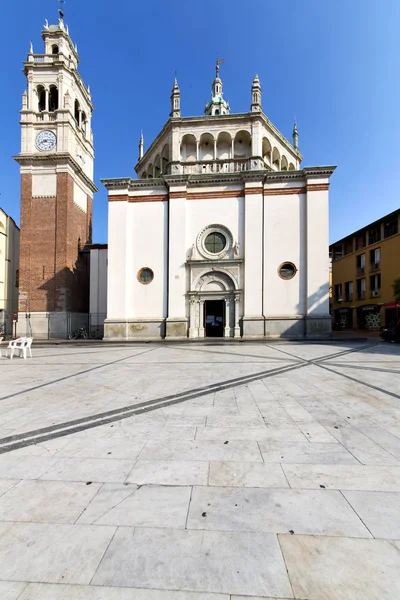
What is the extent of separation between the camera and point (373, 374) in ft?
Answer: 26.4

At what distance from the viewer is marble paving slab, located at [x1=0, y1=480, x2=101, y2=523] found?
7.95 feet

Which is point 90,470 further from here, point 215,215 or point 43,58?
point 43,58

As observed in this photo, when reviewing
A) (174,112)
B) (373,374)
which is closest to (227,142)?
(174,112)

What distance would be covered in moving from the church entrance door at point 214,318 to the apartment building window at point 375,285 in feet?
69.4

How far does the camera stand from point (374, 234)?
3375 cm

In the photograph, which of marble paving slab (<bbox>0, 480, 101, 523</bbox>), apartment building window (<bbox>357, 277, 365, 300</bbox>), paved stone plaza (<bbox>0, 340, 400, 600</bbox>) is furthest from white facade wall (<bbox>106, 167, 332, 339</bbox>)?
apartment building window (<bbox>357, 277, 365, 300</bbox>)

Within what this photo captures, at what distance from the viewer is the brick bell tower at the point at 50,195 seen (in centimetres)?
2347

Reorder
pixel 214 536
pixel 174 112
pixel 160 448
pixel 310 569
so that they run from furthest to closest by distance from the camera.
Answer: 1. pixel 174 112
2. pixel 160 448
3. pixel 214 536
4. pixel 310 569

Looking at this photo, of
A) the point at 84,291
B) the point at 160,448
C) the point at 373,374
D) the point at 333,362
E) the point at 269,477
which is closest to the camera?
the point at 269,477

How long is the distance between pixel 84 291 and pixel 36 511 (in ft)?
85.3

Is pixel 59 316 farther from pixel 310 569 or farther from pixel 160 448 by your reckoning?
pixel 310 569

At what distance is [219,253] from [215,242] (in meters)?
0.94

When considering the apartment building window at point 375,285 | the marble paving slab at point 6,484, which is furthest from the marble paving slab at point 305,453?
the apartment building window at point 375,285

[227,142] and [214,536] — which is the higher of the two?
[227,142]
